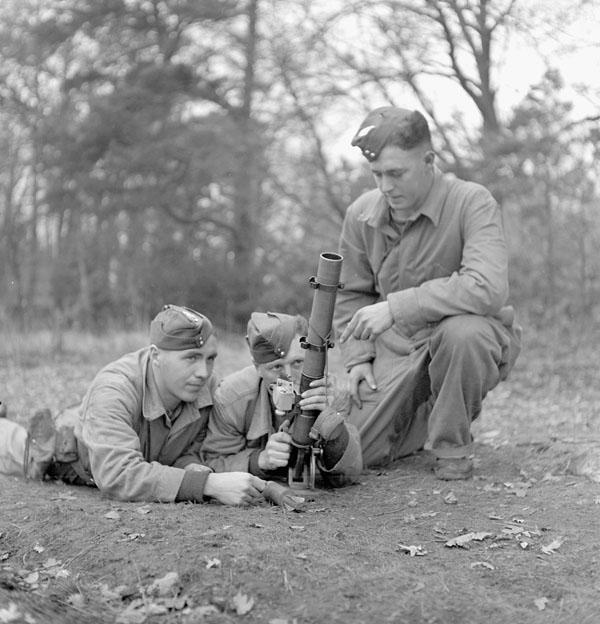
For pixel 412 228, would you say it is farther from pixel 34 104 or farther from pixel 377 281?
pixel 34 104

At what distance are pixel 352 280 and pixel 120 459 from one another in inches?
70.7

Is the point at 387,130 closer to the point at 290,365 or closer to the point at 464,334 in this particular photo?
the point at 464,334

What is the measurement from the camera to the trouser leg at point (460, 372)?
4512 millimetres

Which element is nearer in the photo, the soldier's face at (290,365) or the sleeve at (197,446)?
the soldier's face at (290,365)

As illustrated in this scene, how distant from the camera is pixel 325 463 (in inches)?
175

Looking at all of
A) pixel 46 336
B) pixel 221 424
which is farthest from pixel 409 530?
pixel 46 336

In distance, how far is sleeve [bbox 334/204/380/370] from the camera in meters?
5.20

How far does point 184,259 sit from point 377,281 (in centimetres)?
1450

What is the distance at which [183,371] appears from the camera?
14.5 feet

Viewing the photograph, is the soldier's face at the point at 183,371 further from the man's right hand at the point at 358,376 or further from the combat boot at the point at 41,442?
the man's right hand at the point at 358,376

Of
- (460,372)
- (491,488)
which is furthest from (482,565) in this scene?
(460,372)

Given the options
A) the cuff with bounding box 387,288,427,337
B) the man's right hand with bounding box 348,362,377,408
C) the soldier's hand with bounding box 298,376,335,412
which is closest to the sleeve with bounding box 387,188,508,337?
the cuff with bounding box 387,288,427,337

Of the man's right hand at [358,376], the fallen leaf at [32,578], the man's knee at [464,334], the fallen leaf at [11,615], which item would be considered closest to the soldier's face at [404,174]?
the man's knee at [464,334]

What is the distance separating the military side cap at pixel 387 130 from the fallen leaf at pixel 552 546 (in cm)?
213
